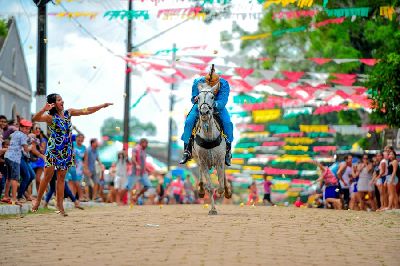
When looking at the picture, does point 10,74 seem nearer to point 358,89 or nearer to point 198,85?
point 358,89

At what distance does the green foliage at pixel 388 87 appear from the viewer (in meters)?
26.5

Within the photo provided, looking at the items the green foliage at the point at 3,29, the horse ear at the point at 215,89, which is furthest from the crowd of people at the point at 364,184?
the green foliage at the point at 3,29

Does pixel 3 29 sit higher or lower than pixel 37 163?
higher

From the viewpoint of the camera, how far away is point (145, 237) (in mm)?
12711

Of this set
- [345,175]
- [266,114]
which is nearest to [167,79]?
[345,175]

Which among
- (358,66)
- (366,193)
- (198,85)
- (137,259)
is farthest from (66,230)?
(358,66)

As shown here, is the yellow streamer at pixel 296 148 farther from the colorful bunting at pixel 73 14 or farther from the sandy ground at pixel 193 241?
the sandy ground at pixel 193 241

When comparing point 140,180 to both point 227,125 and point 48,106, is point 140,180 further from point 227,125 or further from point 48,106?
point 48,106

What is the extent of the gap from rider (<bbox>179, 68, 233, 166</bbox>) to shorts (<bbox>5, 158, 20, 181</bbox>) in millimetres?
3250

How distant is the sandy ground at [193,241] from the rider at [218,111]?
2841 mm

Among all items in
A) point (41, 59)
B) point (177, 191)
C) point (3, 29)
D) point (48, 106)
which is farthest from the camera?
point (3, 29)

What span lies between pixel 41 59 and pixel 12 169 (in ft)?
19.9

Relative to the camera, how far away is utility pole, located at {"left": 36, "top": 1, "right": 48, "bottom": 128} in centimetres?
2556

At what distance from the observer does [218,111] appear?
62.4 ft
